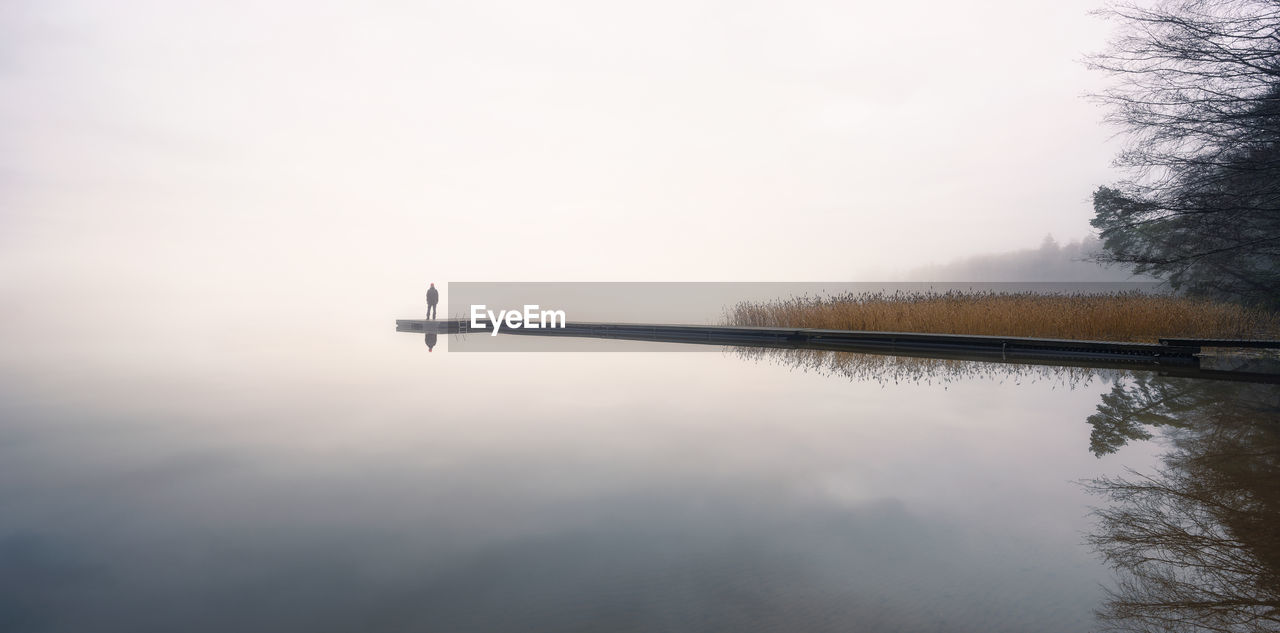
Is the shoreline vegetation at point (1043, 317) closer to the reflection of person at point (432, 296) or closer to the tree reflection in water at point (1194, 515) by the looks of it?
the tree reflection in water at point (1194, 515)

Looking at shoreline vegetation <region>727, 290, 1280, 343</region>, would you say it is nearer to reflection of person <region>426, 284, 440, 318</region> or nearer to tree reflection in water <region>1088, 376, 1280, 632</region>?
tree reflection in water <region>1088, 376, 1280, 632</region>

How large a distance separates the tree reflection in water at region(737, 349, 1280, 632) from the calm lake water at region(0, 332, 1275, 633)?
12 centimetres

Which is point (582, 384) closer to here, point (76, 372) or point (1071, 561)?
point (1071, 561)

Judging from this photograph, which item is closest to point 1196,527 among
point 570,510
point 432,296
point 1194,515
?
point 1194,515

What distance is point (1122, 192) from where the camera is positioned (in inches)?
523

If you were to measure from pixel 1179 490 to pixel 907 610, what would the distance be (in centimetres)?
301

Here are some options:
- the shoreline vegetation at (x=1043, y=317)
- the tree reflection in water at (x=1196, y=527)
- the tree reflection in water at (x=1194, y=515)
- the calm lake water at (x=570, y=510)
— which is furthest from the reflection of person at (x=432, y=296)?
the tree reflection in water at (x=1196, y=527)

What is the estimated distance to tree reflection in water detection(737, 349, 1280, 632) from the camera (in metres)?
3.22

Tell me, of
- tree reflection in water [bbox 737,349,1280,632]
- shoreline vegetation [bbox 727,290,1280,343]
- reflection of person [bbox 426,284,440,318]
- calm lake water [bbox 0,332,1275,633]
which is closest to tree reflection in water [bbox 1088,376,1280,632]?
tree reflection in water [bbox 737,349,1280,632]

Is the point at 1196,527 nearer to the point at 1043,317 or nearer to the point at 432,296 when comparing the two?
the point at 1043,317

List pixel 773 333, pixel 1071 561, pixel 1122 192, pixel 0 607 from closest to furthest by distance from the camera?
pixel 0 607, pixel 1071 561, pixel 1122 192, pixel 773 333

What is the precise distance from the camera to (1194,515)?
4.39 meters

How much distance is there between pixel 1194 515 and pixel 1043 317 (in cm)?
1380

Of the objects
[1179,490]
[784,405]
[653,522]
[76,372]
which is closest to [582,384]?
[784,405]
